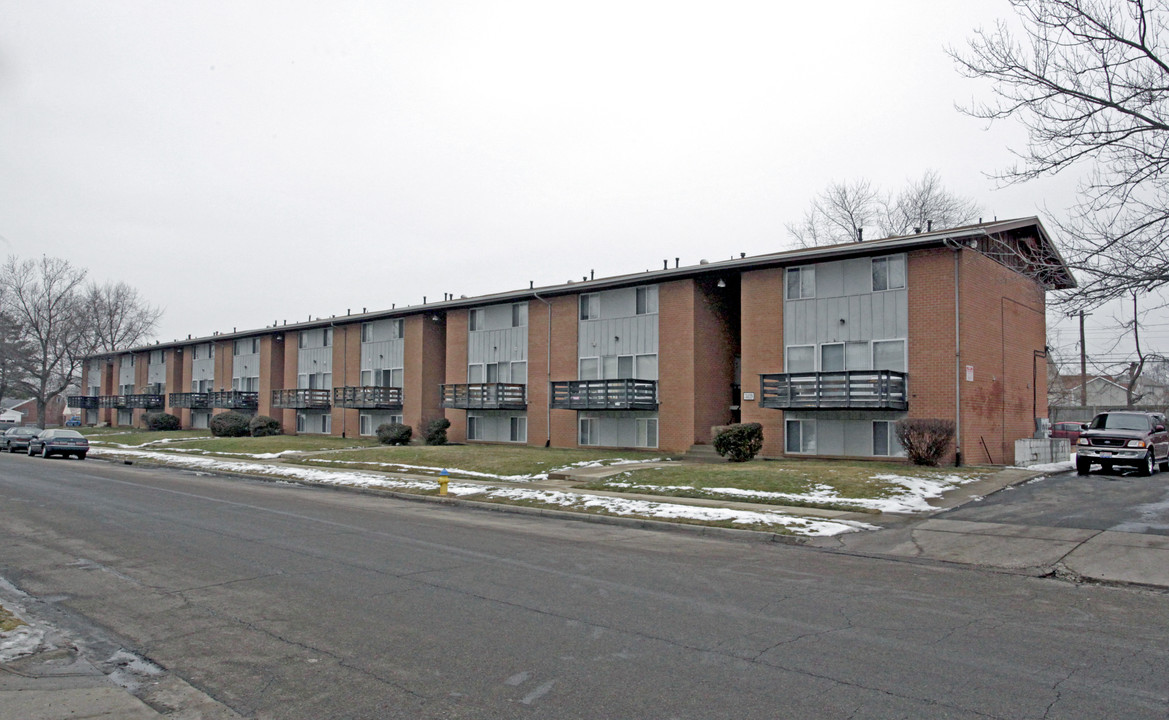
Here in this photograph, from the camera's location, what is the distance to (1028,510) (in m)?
15.1

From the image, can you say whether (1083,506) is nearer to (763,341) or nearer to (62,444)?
(763,341)

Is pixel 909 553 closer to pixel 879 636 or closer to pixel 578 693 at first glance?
pixel 879 636

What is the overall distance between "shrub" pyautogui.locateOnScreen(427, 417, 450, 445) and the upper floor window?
584 cm

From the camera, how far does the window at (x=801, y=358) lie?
86.6ft

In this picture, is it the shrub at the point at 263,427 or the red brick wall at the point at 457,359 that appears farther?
the shrub at the point at 263,427

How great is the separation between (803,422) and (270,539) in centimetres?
1851

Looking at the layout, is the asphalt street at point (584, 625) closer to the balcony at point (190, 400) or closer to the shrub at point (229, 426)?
the shrub at point (229, 426)

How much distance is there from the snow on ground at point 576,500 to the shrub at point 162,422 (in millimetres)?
33046

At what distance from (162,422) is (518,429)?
117 ft

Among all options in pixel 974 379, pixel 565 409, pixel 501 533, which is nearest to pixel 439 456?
pixel 565 409

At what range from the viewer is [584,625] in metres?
7.35

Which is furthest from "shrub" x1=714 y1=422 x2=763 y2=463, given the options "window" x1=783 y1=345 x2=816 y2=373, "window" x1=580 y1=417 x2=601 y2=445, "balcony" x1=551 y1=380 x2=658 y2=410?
"window" x1=580 y1=417 x2=601 y2=445

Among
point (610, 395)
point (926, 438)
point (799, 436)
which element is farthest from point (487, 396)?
point (926, 438)

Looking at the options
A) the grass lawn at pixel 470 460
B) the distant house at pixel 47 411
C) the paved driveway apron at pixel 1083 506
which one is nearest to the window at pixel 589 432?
the grass lawn at pixel 470 460
